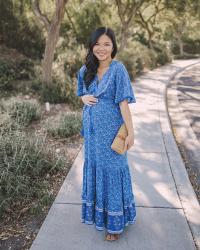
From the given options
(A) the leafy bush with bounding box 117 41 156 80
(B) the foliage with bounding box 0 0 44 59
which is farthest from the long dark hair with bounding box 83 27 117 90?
(A) the leafy bush with bounding box 117 41 156 80

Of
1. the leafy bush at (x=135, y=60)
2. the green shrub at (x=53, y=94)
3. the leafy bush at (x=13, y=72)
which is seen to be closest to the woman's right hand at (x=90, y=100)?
the green shrub at (x=53, y=94)

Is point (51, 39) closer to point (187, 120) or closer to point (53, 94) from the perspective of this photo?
point (53, 94)

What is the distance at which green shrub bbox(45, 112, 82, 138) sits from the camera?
6.56 meters

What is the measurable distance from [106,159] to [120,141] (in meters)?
0.23

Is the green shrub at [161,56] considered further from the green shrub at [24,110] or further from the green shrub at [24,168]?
the green shrub at [24,168]

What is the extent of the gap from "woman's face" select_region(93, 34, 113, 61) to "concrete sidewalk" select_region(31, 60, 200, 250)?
5.73ft

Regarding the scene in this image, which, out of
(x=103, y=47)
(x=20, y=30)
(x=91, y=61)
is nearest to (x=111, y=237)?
(x=91, y=61)

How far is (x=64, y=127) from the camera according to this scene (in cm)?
664

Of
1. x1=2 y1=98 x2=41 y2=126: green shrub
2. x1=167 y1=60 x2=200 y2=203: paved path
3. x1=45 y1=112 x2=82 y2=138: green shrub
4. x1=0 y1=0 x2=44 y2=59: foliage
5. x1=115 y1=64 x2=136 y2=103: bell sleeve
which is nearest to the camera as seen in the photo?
x1=115 y1=64 x2=136 y2=103: bell sleeve

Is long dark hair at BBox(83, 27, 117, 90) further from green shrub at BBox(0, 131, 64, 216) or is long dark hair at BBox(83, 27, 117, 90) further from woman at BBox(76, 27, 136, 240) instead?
green shrub at BBox(0, 131, 64, 216)

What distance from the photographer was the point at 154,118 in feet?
27.2

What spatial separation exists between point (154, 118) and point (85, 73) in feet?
17.2

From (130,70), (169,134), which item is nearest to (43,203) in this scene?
(169,134)

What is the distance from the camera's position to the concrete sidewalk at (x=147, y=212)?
345 centimetres
